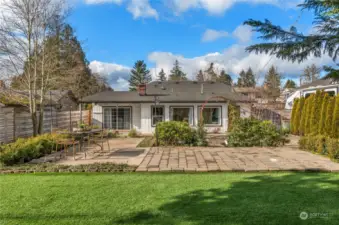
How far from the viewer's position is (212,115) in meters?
15.0

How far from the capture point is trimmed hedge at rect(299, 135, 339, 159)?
21.4 feet

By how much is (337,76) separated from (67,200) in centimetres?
378

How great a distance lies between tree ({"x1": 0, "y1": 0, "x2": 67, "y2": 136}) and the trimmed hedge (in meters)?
10.6

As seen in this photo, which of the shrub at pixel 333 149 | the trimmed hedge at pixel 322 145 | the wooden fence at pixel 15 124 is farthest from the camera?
the wooden fence at pixel 15 124

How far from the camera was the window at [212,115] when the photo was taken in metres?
14.9

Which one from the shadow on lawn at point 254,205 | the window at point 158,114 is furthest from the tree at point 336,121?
the window at point 158,114

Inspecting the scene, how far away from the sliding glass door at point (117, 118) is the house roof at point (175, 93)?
2.18ft

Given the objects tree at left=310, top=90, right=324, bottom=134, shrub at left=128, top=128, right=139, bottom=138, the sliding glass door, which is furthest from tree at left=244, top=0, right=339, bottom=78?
the sliding glass door

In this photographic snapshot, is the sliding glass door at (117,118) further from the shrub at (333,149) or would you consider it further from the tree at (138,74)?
the tree at (138,74)

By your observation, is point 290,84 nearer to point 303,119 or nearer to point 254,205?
point 303,119

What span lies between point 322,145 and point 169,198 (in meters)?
6.09

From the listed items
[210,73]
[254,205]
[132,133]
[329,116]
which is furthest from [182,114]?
[210,73]

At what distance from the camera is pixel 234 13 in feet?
40.4

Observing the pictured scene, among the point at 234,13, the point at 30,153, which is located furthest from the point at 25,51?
the point at 234,13
